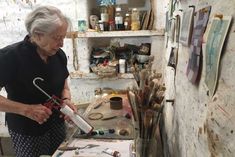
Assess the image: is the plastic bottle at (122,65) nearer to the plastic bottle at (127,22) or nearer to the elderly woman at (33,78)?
the plastic bottle at (127,22)

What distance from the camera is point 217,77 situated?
0.58 metres

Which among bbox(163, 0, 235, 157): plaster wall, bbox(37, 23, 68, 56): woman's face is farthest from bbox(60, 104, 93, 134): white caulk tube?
bbox(163, 0, 235, 157): plaster wall

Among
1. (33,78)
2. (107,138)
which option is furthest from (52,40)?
(107,138)

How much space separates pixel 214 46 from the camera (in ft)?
1.94

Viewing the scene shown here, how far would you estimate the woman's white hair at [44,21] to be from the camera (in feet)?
3.98

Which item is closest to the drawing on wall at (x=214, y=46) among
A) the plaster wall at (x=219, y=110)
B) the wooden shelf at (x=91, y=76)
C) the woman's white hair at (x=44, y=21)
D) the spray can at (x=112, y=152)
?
the plaster wall at (x=219, y=110)

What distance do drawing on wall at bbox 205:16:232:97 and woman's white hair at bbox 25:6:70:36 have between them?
0.84 meters

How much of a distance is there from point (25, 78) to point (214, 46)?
1.03 meters

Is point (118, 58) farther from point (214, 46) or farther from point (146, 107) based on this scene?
point (214, 46)

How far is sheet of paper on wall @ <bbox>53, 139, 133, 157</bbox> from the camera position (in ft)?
3.60

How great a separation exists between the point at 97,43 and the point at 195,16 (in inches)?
72.3

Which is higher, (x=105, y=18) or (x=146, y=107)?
(x=105, y=18)

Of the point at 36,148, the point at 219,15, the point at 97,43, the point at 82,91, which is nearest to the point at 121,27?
the point at 97,43

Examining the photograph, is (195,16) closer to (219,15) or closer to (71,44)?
(219,15)
